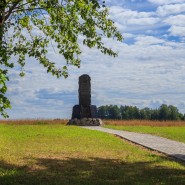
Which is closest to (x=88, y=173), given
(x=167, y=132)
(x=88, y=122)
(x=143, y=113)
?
(x=167, y=132)

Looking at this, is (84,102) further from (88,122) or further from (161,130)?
(161,130)

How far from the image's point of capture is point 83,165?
13.0 m

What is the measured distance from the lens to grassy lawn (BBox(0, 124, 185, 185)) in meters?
10.6

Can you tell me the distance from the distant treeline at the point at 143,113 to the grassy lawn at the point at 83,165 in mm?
47015

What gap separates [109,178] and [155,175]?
1.50 metres

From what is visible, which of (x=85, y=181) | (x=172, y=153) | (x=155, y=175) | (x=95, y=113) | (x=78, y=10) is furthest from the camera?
(x=95, y=113)

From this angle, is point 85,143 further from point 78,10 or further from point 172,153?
point 78,10

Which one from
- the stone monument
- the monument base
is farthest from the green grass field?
the stone monument

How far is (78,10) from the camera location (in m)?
15.1

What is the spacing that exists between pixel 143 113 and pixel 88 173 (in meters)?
57.1

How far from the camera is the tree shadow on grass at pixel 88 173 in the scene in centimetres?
1040

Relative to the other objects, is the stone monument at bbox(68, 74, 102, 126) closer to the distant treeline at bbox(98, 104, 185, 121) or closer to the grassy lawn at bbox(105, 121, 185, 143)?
the grassy lawn at bbox(105, 121, 185, 143)

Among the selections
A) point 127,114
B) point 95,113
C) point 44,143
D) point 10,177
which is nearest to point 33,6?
point 44,143

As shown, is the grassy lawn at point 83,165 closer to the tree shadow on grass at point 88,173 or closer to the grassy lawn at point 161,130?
→ the tree shadow on grass at point 88,173
